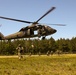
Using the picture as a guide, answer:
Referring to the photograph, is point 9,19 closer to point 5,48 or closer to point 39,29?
point 39,29

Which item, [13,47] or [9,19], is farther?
[13,47]

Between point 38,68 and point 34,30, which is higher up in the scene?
point 34,30

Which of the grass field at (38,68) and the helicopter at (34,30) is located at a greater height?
the helicopter at (34,30)

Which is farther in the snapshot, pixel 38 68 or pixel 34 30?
pixel 34 30

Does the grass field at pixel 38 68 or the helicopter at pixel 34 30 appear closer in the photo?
the grass field at pixel 38 68

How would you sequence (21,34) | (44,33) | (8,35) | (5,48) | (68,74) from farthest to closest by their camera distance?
(5,48), (8,35), (21,34), (44,33), (68,74)

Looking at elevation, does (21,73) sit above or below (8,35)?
below

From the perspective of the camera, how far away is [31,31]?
3988 centimetres

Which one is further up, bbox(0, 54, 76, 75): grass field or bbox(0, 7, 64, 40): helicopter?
bbox(0, 7, 64, 40): helicopter

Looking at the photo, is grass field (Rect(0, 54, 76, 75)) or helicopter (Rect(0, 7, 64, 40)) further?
helicopter (Rect(0, 7, 64, 40))

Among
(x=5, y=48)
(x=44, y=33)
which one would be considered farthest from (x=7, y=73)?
(x=5, y=48)

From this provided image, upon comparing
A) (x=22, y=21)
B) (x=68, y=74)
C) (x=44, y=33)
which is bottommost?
(x=68, y=74)

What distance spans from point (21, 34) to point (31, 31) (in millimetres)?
2288

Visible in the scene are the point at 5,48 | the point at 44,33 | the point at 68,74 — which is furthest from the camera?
the point at 5,48
